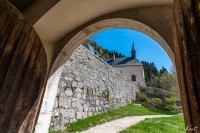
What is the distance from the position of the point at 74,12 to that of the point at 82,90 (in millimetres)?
5113

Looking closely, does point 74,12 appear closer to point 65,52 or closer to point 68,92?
point 65,52

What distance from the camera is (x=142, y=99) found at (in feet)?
59.3

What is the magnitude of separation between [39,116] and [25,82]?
0.81 m

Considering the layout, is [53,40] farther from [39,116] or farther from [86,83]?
[86,83]

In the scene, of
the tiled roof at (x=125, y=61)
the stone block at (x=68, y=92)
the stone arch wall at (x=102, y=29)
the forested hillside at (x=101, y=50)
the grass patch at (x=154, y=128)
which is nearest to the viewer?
the stone arch wall at (x=102, y=29)

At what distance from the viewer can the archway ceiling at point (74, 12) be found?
215cm

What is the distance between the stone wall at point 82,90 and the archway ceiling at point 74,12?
3.49 metres

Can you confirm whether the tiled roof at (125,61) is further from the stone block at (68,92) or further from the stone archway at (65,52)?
the stone archway at (65,52)

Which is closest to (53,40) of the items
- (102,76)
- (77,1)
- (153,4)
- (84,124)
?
(77,1)

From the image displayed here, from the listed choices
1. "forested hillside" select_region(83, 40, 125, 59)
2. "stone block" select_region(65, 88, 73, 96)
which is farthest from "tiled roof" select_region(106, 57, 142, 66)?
"stone block" select_region(65, 88, 73, 96)

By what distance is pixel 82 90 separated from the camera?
7.11 m

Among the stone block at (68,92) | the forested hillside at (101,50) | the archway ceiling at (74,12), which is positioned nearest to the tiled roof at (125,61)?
the forested hillside at (101,50)

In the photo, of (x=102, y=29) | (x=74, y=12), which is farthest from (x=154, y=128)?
(x=74, y=12)

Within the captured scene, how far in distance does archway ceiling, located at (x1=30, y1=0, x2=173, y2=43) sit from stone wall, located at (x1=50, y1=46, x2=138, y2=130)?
3488 mm
